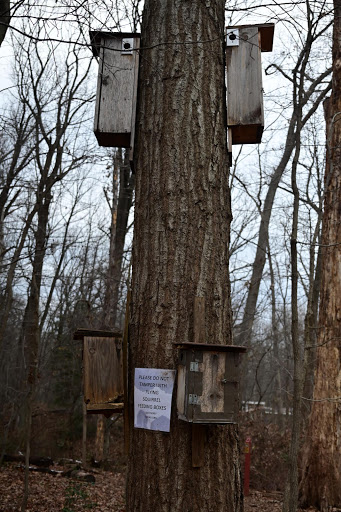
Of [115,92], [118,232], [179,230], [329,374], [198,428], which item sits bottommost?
[329,374]

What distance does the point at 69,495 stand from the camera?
7.90 metres

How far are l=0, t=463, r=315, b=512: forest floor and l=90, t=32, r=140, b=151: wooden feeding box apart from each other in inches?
230

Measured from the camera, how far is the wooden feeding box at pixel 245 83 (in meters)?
2.90

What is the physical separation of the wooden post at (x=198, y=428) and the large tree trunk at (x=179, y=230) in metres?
0.03

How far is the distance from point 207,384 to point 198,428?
20 cm

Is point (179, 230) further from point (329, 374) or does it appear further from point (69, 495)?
point (69, 495)

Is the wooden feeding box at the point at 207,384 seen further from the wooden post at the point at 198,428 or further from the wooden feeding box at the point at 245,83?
the wooden feeding box at the point at 245,83

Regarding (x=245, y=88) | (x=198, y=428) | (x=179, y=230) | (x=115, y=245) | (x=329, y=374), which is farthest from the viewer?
(x=115, y=245)

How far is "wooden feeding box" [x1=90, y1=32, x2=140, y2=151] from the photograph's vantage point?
117 inches

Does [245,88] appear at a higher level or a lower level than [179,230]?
higher

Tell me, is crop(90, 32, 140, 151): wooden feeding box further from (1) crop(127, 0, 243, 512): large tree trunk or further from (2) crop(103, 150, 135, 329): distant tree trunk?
(2) crop(103, 150, 135, 329): distant tree trunk

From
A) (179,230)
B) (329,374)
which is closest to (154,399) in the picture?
(179,230)

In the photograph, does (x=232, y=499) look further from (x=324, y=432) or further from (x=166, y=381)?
(x=324, y=432)

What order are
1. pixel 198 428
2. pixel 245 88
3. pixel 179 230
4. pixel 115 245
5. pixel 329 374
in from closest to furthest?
pixel 198 428 < pixel 179 230 < pixel 245 88 < pixel 329 374 < pixel 115 245
